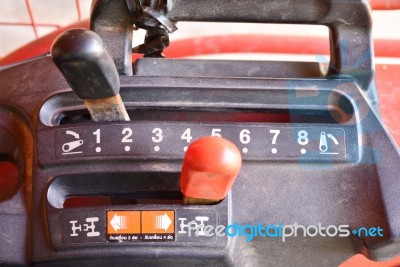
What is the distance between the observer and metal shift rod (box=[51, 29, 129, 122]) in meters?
0.35

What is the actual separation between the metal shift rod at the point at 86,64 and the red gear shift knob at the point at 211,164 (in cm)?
7

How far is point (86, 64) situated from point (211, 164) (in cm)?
9

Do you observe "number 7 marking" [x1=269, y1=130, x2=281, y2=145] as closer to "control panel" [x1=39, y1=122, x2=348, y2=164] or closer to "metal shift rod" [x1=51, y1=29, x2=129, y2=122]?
"control panel" [x1=39, y1=122, x2=348, y2=164]

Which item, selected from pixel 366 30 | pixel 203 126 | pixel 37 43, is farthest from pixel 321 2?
pixel 37 43

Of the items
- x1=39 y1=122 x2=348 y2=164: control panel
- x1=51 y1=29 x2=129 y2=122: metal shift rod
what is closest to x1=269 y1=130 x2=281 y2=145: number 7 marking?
x1=39 y1=122 x2=348 y2=164: control panel

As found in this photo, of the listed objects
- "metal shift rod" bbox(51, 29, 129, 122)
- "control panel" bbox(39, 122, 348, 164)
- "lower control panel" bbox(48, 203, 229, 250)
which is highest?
"metal shift rod" bbox(51, 29, 129, 122)

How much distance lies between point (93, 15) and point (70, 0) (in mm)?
731

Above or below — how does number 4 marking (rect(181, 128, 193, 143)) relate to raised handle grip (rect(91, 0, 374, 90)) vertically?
below

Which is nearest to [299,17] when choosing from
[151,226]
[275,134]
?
[275,134]

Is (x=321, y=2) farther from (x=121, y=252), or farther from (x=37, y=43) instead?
(x=37, y=43)

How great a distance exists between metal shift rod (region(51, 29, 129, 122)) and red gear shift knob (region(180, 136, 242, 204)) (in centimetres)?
7

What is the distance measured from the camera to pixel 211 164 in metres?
0.35

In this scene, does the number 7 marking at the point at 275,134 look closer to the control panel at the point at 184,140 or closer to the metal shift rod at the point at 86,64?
the control panel at the point at 184,140

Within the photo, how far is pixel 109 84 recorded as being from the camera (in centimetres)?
38
